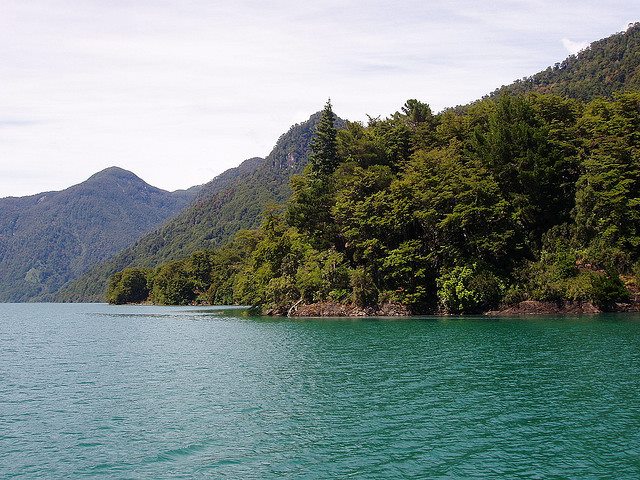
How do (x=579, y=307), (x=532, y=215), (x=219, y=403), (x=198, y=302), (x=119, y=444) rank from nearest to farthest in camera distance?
(x=119, y=444)
(x=219, y=403)
(x=579, y=307)
(x=532, y=215)
(x=198, y=302)

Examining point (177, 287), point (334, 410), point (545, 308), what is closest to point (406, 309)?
point (545, 308)

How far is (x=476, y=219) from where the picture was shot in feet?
245

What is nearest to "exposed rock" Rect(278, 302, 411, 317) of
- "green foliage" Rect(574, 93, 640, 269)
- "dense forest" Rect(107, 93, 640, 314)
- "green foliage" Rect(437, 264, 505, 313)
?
"dense forest" Rect(107, 93, 640, 314)

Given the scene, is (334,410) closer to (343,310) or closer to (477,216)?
(477,216)

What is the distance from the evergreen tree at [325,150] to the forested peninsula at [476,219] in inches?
129

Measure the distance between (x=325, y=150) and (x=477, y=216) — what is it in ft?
103

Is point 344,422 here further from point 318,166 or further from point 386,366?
point 318,166

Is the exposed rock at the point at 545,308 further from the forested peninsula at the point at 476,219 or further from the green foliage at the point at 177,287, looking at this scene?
the green foliage at the point at 177,287

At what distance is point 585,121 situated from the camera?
75500 mm

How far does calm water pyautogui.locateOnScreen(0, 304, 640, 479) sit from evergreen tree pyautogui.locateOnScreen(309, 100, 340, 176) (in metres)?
54.7

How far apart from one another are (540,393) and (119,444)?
1820cm

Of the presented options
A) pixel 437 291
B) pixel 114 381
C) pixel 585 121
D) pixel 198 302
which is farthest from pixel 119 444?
pixel 198 302

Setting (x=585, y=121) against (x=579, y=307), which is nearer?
(x=579, y=307)

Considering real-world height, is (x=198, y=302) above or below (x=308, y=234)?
below
